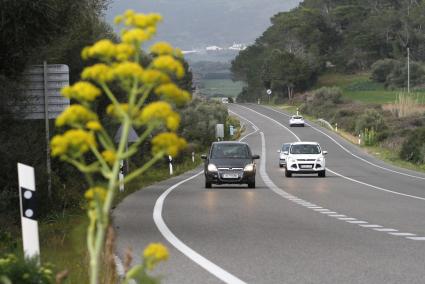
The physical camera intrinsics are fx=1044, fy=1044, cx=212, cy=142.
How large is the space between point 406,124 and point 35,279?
298 feet

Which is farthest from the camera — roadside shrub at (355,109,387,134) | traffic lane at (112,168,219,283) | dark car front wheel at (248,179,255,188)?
roadside shrub at (355,109,387,134)

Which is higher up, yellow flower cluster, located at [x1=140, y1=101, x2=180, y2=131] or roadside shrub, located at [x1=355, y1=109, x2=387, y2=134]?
yellow flower cluster, located at [x1=140, y1=101, x2=180, y2=131]

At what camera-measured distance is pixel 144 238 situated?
16.2 metres

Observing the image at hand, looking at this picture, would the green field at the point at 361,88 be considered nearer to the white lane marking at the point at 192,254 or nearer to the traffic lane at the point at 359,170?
the traffic lane at the point at 359,170

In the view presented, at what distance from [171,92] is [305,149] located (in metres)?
41.6

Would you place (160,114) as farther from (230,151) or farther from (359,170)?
(359,170)

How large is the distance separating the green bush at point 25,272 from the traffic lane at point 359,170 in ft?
83.1

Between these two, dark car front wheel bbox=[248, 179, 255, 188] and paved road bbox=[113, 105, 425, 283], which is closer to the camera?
paved road bbox=[113, 105, 425, 283]

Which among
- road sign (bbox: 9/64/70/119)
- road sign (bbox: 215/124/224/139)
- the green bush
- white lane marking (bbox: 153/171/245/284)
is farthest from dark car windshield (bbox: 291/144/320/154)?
road sign (bbox: 215/124/224/139)

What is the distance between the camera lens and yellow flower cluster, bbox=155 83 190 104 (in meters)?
3.89

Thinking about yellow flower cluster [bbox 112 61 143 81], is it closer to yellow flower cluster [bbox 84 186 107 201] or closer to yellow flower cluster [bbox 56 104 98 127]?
yellow flower cluster [bbox 56 104 98 127]

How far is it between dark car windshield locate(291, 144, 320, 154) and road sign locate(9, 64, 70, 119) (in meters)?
23.8

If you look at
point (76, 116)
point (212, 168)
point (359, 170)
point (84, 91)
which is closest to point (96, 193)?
point (76, 116)

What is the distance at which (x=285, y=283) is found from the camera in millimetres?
10805
